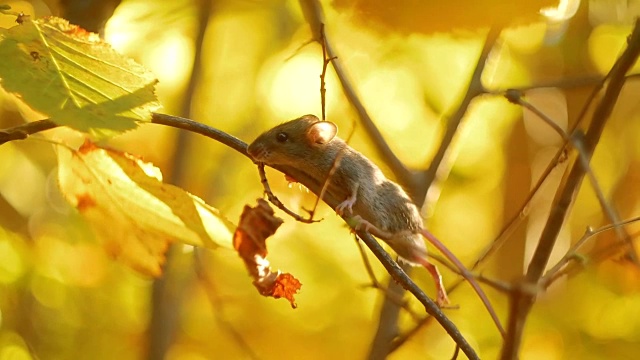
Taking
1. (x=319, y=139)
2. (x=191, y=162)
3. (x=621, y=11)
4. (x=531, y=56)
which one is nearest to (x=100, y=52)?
(x=319, y=139)

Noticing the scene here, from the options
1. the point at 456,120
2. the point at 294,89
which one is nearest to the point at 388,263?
the point at 456,120

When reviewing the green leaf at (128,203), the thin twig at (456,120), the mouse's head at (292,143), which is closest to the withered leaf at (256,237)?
the green leaf at (128,203)

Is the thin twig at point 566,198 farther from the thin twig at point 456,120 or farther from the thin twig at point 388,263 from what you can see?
the thin twig at point 456,120

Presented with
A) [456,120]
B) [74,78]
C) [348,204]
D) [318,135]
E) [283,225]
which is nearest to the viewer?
[74,78]

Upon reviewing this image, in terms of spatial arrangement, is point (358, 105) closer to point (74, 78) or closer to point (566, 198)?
point (566, 198)

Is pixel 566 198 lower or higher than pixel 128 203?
higher

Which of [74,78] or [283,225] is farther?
[283,225]

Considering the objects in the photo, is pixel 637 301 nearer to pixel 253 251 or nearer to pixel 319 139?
pixel 319 139
